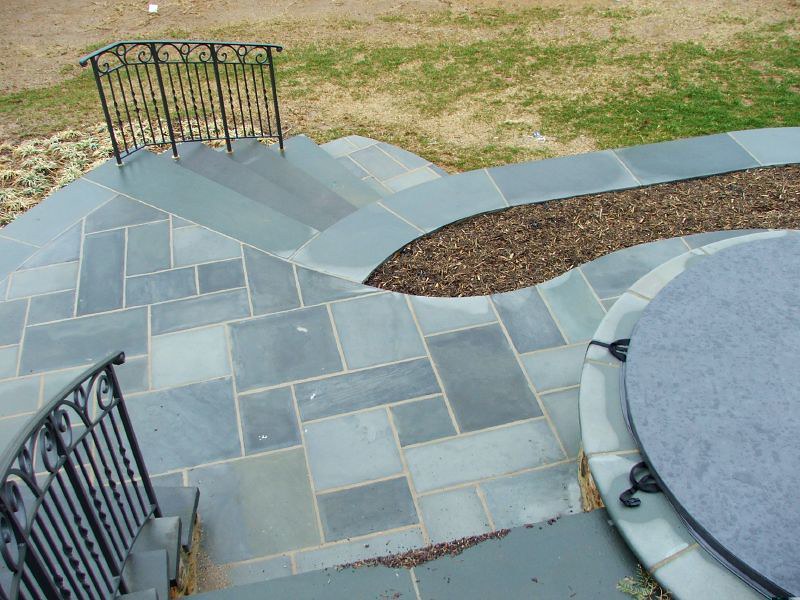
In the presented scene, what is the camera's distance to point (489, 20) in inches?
410

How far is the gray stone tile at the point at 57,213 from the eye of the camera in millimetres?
5656

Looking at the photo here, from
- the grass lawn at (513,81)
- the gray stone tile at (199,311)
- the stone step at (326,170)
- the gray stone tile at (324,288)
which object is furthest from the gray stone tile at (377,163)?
the gray stone tile at (199,311)

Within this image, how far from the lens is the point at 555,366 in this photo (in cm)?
440

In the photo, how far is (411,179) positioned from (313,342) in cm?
281

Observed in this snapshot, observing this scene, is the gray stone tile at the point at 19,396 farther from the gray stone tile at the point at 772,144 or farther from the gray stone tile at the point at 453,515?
the gray stone tile at the point at 772,144

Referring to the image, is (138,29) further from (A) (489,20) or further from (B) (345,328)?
(B) (345,328)

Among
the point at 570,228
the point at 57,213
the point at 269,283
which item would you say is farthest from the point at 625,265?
the point at 57,213

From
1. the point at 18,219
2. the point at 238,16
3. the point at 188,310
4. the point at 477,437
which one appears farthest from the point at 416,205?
the point at 238,16

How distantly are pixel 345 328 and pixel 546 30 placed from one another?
7048 millimetres

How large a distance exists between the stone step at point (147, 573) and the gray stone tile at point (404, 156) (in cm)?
488

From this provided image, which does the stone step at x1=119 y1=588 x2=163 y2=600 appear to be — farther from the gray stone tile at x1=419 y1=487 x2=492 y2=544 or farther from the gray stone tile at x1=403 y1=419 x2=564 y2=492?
the gray stone tile at x1=403 y1=419 x2=564 y2=492

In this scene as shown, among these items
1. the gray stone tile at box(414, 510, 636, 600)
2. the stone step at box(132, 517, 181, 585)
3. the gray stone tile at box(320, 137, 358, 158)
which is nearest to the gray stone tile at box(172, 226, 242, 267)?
the gray stone tile at box(320, 137, 358, 158)

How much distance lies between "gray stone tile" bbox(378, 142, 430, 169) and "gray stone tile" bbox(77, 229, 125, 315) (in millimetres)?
2857

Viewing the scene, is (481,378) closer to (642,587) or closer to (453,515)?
(453,515)
